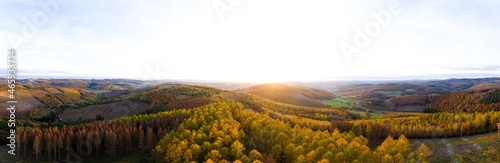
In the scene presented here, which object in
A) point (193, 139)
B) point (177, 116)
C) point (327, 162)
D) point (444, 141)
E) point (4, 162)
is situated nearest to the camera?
point (327, 162)

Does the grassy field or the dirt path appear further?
the dirt path

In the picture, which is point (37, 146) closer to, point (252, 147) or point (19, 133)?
point (19, 133)

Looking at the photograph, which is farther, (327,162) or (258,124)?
(258,124)

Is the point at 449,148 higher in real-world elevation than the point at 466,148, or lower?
lower

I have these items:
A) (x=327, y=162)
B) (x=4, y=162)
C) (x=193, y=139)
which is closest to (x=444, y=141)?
(x=327, y=162)

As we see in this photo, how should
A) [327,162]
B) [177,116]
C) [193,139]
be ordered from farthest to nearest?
1. [177,116]
2. [193,139]
3. [327,162]

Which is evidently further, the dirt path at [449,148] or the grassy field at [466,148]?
the dirt path at [449,148]

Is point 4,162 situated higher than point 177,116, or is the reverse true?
point 177,116

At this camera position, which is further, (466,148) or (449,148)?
(449,148)
